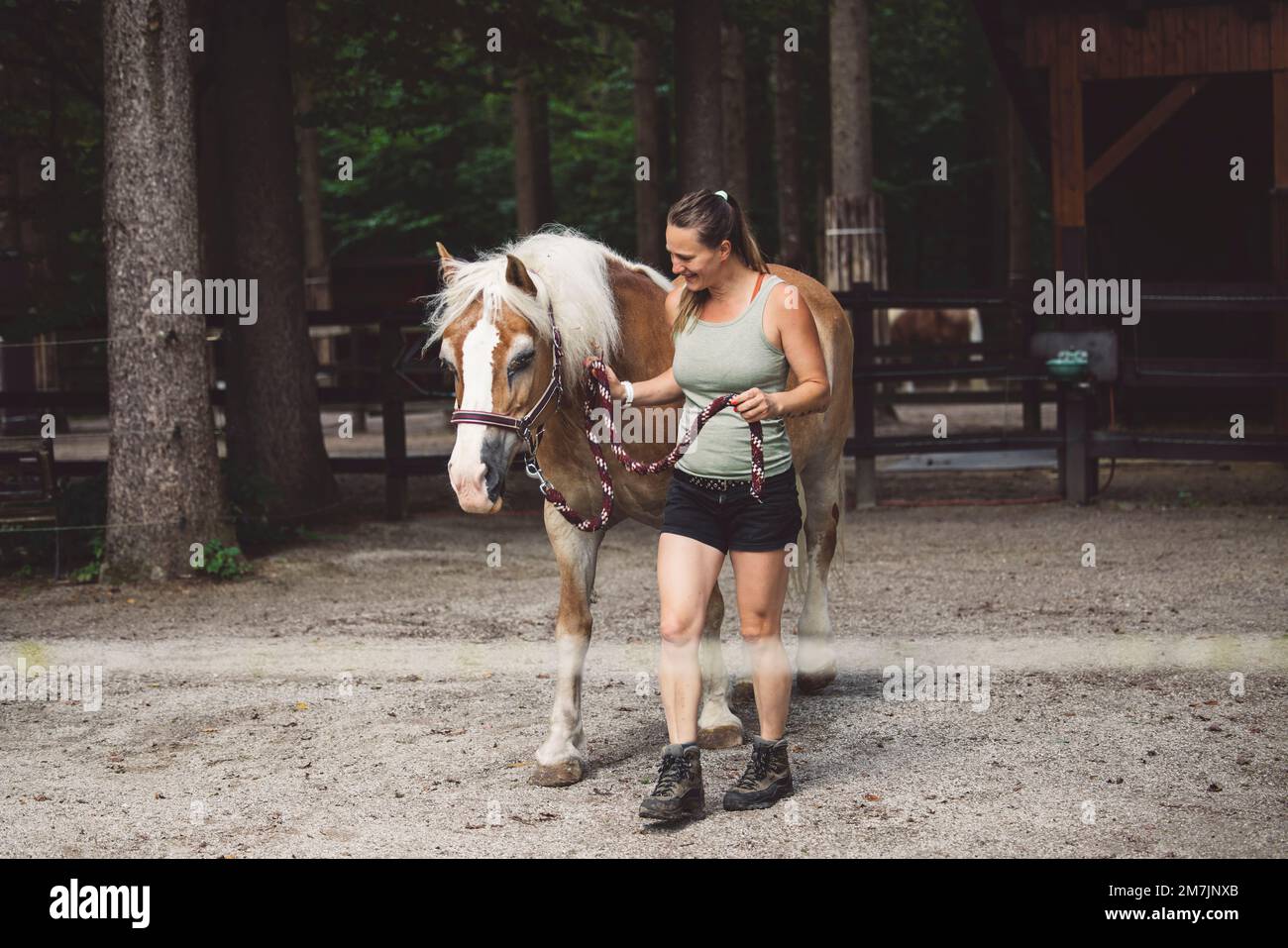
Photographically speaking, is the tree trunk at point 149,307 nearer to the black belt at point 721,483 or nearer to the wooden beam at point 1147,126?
the black belt at point 721,483

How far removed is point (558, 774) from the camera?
17.0ft

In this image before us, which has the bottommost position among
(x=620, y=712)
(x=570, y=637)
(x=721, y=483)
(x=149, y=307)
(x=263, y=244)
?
(x=620, y=712)

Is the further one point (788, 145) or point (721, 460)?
point (788, 145)

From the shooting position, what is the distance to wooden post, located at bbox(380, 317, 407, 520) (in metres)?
12.0

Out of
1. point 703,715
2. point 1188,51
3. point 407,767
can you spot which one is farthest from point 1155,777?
point 1188,51

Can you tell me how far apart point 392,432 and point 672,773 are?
25.5 feet

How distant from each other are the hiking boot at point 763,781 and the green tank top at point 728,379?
90 cm

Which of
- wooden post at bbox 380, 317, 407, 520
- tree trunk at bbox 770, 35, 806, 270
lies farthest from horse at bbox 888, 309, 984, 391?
wooden post at bbox 380, 317, 407, 520

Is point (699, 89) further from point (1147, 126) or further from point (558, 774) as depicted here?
point (558, 774)

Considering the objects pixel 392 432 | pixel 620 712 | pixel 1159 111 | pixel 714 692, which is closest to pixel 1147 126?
pixel 1159 111

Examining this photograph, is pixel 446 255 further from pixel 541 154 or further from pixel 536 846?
pixel 541 154

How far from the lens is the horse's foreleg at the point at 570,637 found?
5254 millimetres

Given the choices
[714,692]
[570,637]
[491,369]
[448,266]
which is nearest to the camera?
[491,369]

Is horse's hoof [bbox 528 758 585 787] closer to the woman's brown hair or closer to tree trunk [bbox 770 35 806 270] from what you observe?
the woman's brown hair
